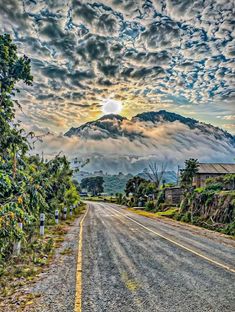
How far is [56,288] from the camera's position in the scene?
5.44m

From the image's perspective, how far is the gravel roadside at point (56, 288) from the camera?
4531mm

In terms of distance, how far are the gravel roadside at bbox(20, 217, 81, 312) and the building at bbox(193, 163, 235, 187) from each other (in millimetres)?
48615

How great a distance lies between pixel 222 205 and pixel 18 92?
15879 mm

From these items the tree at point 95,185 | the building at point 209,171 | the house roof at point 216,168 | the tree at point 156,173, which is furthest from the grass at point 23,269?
the tree at point 95,185

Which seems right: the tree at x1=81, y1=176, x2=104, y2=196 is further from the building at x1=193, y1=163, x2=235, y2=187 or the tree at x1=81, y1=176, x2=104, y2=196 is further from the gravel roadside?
the gravel roadside

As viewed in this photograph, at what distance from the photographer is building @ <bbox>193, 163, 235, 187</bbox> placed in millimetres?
54384

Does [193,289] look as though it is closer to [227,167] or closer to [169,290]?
[169,290]

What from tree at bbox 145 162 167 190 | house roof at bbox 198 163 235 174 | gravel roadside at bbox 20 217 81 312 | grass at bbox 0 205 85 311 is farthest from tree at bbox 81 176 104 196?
gravel roadside at bbox 20 217 81 312

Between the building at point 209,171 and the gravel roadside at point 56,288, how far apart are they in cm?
4861

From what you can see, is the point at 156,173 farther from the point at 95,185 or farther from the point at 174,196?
the point at 95,185

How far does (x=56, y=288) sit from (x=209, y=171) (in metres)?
53.0

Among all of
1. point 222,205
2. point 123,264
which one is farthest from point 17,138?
point 222,205

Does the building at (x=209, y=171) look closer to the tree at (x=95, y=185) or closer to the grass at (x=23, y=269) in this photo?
the grass at (x=23, y=269)

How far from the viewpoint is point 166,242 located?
11.2 metres
